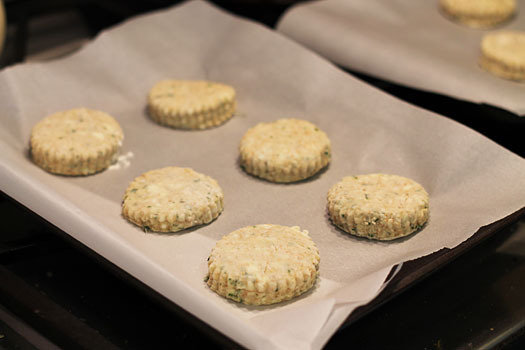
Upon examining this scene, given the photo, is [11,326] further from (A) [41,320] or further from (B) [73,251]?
(B) [73,251]

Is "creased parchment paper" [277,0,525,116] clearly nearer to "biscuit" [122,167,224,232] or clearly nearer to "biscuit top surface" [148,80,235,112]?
→ "biscuit top surface" [148,80,235,112]

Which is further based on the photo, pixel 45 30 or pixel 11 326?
pixel 45 30

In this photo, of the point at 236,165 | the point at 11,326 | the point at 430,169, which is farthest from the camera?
the point at 236,165

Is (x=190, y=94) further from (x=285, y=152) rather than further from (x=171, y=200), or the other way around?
(x=171, y=200)

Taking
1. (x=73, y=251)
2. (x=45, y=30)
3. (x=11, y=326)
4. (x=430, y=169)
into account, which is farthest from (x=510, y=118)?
(x=45, y=30)

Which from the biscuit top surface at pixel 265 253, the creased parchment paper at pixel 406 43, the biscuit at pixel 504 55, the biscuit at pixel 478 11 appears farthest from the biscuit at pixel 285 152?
Result: the biscuit at pixel 478 11

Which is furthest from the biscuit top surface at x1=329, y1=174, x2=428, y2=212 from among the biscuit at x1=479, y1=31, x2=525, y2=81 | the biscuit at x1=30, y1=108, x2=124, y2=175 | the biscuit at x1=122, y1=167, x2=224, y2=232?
the biscuit at x1=479, y1=31, x2=525, y2=81
